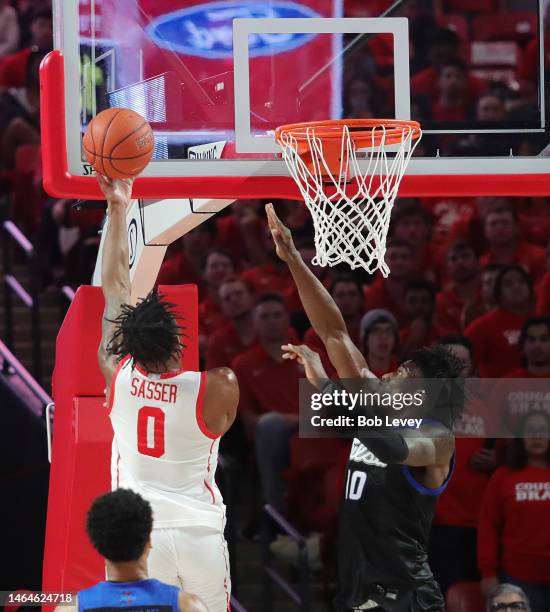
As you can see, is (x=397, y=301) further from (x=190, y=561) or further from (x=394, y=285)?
(x=190, y=561)

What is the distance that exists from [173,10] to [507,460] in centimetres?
302

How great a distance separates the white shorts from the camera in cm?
445

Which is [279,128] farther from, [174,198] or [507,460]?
[507,460]

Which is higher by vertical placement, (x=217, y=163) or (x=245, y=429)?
(x=217, y=163)

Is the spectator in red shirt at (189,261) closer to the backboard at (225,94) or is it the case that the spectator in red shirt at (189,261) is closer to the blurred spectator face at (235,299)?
the blurred spectator face at (235,299)

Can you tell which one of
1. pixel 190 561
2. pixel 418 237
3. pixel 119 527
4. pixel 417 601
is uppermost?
pixel 418 237

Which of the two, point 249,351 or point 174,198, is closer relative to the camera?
point 174,198

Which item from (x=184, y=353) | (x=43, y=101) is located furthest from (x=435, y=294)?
(x=43, y=101)

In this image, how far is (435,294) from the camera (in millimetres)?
8133

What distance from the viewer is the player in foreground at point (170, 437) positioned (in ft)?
14.6

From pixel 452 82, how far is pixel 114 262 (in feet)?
18.8

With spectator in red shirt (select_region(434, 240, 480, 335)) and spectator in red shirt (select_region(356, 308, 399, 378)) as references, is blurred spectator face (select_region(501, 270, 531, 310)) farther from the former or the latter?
spectator in red shirt (select_region(356, 308, 399, 378))

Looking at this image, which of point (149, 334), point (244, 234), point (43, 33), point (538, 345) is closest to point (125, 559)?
point (149, 334)

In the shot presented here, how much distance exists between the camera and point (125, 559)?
352cm
